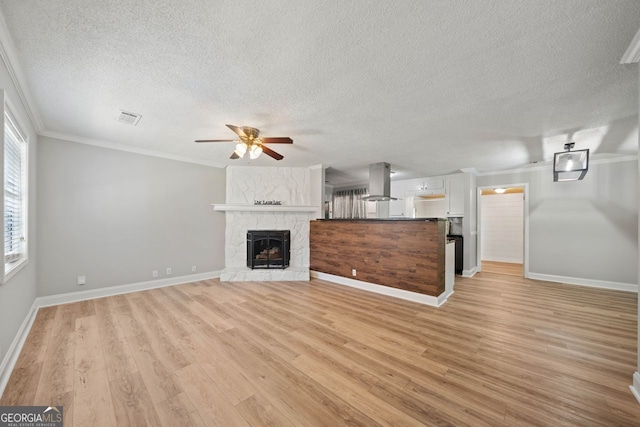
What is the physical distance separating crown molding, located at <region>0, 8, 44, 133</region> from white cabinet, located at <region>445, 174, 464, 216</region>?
6.59 m

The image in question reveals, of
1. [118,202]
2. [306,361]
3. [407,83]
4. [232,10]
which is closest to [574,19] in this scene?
[407,83]

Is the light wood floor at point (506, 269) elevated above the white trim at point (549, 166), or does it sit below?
below

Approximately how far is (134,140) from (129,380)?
3.35 m

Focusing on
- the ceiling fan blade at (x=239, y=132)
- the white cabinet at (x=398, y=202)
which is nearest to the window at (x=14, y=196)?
the ceiling fan blade at (x=239, y=132)

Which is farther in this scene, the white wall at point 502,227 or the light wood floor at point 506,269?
the white wall at point 502,227

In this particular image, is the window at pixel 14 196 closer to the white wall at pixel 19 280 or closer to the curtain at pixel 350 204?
the white wall at pixel 19 280

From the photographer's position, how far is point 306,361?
2016 mm

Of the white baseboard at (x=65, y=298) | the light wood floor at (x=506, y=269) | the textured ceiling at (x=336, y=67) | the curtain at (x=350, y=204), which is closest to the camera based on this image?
the textured ceiling at (x=336, y=67)

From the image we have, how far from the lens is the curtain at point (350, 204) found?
7.18m

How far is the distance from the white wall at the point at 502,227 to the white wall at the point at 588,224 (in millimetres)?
2353

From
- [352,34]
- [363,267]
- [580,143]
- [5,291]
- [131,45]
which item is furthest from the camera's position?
[363,267]

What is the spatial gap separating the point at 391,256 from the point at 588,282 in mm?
3984

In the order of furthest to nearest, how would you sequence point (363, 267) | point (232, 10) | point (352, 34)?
point (363, 267) → point (352, 34) → point (232, 10)

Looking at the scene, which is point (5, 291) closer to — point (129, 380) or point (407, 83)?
point (129, 380)
